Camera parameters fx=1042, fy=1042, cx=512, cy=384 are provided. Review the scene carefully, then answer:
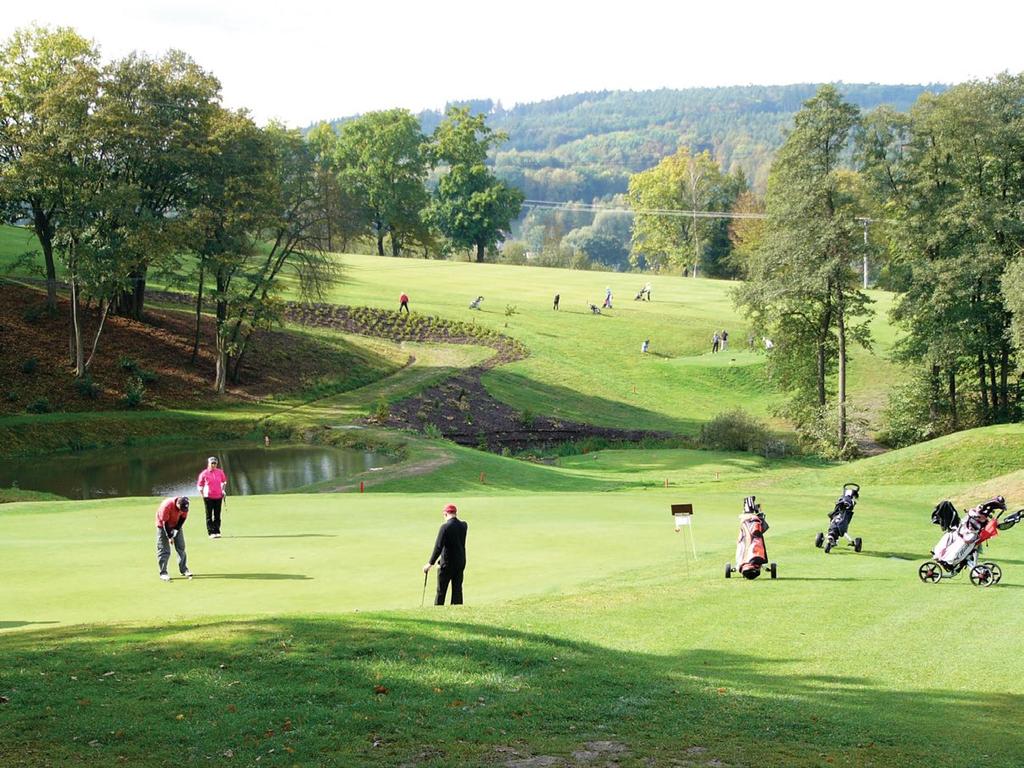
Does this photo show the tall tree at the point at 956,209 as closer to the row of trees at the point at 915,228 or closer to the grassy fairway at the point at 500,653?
the row of trees at the point at 915,228

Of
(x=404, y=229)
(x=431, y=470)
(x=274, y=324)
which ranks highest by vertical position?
(x=404, y=229)

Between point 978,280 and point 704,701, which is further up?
point 978,280

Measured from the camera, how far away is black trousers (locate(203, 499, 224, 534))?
78.3 feet

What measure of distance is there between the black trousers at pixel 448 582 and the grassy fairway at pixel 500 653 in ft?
3.22

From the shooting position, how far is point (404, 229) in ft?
407

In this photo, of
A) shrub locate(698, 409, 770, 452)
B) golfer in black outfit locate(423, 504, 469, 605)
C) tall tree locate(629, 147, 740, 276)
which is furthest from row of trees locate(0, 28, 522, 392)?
tall tree locate(629, 147, 740, 276)

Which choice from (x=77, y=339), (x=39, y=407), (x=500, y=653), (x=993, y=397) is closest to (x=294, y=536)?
(x=500, y=653)

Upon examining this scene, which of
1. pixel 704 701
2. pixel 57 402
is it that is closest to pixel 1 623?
pixel 704 701

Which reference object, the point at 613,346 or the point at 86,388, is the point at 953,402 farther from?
the point at 86,388

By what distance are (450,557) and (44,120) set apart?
42950 millimetres

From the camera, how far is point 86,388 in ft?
173

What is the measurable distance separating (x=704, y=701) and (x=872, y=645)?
4207 millimetres

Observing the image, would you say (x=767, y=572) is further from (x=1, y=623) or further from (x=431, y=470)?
(x=431, y=470)

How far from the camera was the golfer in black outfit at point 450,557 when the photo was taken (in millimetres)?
17234
